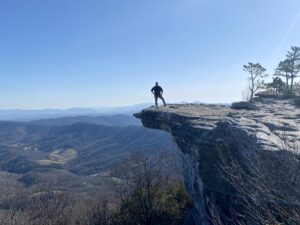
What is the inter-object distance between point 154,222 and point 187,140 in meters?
15.4

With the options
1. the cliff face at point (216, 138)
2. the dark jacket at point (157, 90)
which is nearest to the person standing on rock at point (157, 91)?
the dark jacket at point (157, 90)

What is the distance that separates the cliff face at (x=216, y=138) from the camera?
22.0 meters

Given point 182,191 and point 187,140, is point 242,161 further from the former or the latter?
point 182,191

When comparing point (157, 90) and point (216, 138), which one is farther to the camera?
point (157, 90)

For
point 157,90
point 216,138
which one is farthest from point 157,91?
point 216,138

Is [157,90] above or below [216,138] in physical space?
above

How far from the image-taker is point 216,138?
24.8 m

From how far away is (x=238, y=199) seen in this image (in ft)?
70.3

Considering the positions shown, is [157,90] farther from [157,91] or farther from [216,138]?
[216,138]

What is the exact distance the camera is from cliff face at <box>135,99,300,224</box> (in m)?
22.0

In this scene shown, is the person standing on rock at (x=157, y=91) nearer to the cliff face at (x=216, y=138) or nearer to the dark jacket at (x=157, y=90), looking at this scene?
the dark jacket at (x=157, y=90)

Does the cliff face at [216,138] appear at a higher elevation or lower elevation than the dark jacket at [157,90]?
lower

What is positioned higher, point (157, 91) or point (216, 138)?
point (157, 91)

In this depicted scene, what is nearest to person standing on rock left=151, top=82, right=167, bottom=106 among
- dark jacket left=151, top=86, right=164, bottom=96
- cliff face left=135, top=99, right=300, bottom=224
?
dark jacket left=151, top=86, right=164, bottom=96
